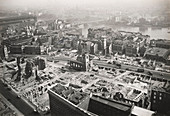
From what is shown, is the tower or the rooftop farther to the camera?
the tower

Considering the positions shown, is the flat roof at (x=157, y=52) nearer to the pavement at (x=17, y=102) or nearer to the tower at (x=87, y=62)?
the tower at (x=87, y=62)

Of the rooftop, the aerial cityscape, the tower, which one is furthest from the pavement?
the tower

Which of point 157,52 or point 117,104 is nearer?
point 117,104

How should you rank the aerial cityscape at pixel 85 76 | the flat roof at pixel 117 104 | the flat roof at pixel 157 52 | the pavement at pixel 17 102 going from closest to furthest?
1. the flat roof at pixel 117 104
2. the aerial cityscape at pixel 85 76
3. the pavement at pixel 17 102
4. the flat roof at pixel 157 52

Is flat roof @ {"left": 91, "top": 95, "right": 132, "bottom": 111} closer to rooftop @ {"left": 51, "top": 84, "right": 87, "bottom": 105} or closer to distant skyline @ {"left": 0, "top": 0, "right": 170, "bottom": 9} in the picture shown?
rooftop @ {"left": 51, "top": 84, "right": 87, "bottom": 105}

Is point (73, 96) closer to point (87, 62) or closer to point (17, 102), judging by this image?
point (17, 102)

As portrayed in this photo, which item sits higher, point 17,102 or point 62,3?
point 62,3

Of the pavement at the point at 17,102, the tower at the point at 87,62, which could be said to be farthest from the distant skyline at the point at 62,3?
the tower at the point at 87,62

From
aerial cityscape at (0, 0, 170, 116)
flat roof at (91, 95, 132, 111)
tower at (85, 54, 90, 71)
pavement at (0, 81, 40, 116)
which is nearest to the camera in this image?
flat roof at (91, 95, 132, 111)

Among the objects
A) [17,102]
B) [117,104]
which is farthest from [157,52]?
[17,102]

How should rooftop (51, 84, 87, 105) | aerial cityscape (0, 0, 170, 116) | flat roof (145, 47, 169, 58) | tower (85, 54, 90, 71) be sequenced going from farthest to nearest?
1. flat roof (145, 47, 169, 58)
2. tower (85, 54, 90, 71)
3. aerial cityscape (0, 0, 170, 116)
4. rooftop (51, 84, 87, 105)

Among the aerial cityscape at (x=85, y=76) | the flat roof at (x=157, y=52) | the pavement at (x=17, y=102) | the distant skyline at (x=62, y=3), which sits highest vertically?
the distant skyline at (x=62, y=3)

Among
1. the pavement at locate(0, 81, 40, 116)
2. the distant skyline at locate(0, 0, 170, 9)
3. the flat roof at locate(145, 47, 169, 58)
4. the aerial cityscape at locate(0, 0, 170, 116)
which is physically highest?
the distant skyline at locate(0, 0, 170, 9)

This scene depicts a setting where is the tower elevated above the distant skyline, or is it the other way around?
the distant skyline
